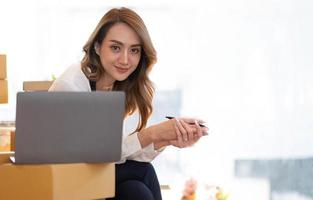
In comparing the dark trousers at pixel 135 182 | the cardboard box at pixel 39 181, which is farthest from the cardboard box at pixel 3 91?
the cardboard box at pixel 39 181

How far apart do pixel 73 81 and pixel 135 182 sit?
1.09 ft

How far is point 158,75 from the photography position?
306cm

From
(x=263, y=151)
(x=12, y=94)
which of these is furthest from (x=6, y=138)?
(x=263, y=151)

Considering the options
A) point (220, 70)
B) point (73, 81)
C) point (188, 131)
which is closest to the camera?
point (188, 131)

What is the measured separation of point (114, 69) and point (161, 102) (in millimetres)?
1623

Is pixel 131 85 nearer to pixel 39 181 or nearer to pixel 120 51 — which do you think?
pixel 120 51

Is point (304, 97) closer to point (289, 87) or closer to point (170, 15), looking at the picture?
point (289, 87)

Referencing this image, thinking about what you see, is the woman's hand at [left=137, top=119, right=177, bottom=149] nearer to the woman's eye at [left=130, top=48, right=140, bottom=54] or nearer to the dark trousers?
the dark trousers

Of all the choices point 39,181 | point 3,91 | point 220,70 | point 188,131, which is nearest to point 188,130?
point 188,131

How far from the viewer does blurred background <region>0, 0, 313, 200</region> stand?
3.03 metres

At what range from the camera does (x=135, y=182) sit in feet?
4.54

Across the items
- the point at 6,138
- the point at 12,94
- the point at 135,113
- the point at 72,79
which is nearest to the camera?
the point at 72,79

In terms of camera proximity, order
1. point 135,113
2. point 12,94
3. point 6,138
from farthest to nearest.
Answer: point 12,94, point 6,138, point 135,113

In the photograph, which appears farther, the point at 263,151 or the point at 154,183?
the point at 263,151
